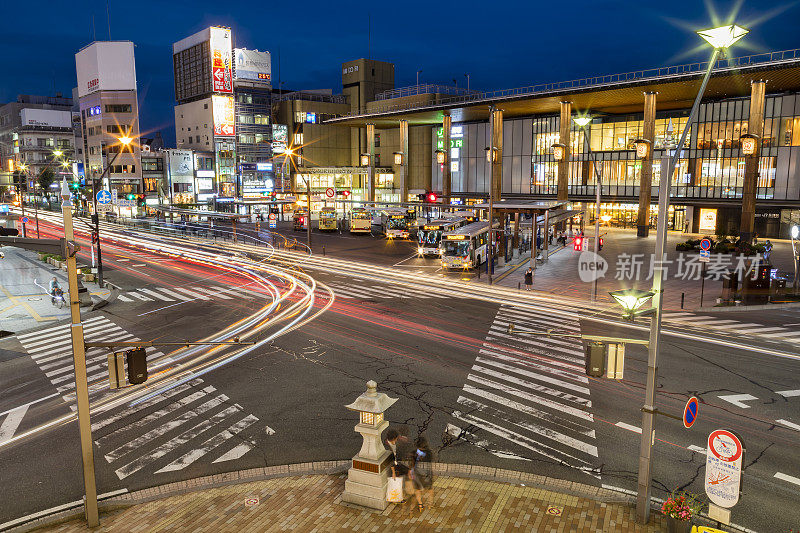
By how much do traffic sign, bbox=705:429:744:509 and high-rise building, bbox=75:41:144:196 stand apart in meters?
106

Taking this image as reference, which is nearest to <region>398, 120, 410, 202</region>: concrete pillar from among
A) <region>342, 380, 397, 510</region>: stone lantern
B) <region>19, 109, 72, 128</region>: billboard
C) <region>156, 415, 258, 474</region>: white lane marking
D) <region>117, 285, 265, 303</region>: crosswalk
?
<region>117, 285, 265, 303</region>: crosswalk

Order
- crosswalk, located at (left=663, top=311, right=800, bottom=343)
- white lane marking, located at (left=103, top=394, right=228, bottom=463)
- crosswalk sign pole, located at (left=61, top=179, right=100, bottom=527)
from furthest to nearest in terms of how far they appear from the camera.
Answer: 1. crosswalk, located at (left=663, top=311, right=800, bottom=343)
2. white lane marking, located at (left=103, top=394, right=228, bottom=463)
3. crosswalk sign pole, located at (left=61, top=179, right=100, bottom=527)

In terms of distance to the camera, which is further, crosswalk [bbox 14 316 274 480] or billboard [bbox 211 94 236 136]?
billboard [bbox 211 94 236 136]

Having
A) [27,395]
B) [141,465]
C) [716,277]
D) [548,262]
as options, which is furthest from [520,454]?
[548,262]

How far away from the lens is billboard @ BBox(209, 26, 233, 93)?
97250mm

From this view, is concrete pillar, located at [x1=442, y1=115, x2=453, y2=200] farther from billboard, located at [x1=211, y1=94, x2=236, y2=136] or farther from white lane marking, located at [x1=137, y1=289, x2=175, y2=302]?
white lane marking, located at [x1=137, y1=289, x2=175, y2=302]

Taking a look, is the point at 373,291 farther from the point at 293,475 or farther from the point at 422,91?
the point at 422,91

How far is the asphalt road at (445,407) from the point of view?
40.2 feet

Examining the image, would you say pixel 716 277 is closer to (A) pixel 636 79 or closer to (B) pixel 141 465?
(A) pixel 636 79

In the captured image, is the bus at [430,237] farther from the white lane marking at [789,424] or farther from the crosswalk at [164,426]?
the white lane marking at [789,424]

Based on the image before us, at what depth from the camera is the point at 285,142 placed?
106 m

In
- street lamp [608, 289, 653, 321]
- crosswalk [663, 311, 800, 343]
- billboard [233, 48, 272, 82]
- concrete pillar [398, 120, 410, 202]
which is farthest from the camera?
billboard [233, 48, 272, 82]

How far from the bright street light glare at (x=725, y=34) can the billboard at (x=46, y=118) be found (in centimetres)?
15379

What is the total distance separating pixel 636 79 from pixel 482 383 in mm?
49508
